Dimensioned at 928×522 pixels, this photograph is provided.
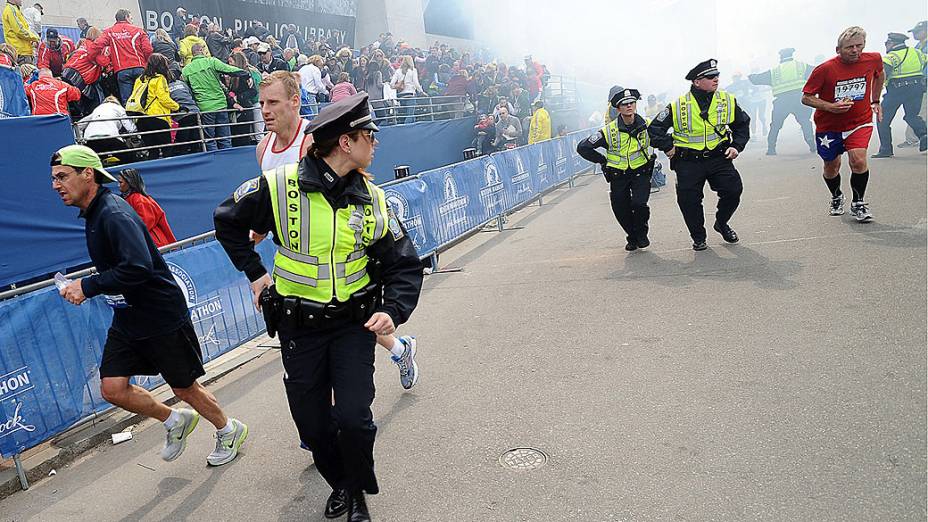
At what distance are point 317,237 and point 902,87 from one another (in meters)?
12.9

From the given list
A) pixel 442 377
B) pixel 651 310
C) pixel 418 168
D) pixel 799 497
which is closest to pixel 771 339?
pixel 651 310

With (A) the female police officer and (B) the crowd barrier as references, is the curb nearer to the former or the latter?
(B) the crowd barrier

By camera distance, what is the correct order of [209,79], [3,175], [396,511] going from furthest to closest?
1. [209,79]
2. [3,175]
3. [396,511]

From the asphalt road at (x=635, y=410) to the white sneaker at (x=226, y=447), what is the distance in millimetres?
59

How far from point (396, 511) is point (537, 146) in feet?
37.2

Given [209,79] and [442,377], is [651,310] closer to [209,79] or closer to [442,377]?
[442,377]

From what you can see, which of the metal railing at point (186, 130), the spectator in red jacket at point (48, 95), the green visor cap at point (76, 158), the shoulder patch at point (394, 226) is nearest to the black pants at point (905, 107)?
the metal railing at point (186, 130)

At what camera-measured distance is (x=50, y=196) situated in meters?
6.99

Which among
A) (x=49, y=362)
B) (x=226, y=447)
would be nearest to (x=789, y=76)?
(x=226, y=447)

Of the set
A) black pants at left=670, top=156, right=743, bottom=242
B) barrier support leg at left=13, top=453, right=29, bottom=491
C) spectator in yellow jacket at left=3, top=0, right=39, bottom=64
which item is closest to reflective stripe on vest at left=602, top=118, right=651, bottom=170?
black pants at left=670, top=156, right=743, bottom=242

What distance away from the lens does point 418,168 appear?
15.2 metres

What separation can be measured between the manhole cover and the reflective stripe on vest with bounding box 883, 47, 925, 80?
11.9m

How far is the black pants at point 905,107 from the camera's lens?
11742 millimetres

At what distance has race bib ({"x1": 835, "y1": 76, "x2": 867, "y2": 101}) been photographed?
272 inches
